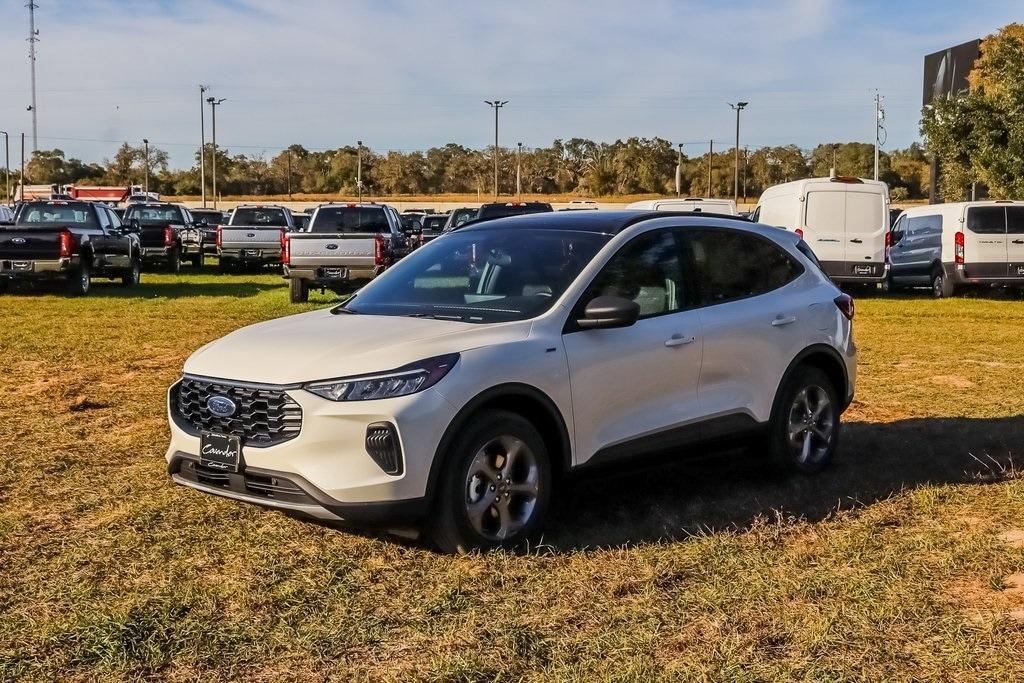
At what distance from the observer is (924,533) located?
19.2 feet

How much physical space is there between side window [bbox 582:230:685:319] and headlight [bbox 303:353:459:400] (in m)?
1.14

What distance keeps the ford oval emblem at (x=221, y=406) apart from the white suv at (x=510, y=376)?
0.5 inches

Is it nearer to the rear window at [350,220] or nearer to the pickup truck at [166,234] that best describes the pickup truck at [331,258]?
the rear window at [350,220]

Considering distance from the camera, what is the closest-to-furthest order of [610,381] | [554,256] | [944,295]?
[610,381]
[554,256]
[944,295]

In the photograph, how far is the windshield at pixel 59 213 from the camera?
23.2 meters

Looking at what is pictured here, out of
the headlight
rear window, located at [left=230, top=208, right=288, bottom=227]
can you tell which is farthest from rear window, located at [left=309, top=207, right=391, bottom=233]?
the headlight

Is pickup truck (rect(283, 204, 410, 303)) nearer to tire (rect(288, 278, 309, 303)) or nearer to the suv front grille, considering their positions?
tire (rect(288, 278, 309, 303))

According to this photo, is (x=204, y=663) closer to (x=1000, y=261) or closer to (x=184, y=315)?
(x=184, y=315)

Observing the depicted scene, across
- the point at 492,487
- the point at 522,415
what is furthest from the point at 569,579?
the point at 522,415

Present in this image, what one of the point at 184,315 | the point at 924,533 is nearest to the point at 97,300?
the point at 184,315

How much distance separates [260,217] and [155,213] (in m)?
3.99

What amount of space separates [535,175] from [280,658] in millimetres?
121731

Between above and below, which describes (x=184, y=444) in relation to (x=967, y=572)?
above

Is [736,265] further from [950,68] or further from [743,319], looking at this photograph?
[950,68]
